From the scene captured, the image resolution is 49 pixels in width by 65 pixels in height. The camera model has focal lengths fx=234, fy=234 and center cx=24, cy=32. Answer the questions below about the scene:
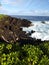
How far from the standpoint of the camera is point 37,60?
51.8ft

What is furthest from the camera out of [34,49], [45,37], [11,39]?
[45,37]

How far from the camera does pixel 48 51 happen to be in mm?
17328

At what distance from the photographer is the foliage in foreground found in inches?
609

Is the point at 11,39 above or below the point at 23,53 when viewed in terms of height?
below

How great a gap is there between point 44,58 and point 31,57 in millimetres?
884

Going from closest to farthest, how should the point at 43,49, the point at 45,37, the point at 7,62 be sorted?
1. the point at 7,62
2. the point at 43,49
3. the point at 45,37

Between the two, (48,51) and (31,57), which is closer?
(31,57)

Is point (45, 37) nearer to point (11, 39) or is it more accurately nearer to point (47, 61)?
point (11, 39)

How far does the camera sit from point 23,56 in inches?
645

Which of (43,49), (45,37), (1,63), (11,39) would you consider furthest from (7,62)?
(45,37)

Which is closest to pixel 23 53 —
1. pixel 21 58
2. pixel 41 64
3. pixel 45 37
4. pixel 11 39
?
pixel 21 58

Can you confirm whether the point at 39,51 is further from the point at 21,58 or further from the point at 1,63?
the point at 1,63

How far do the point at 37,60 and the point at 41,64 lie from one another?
0.39m

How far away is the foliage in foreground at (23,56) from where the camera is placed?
15.5 metres
